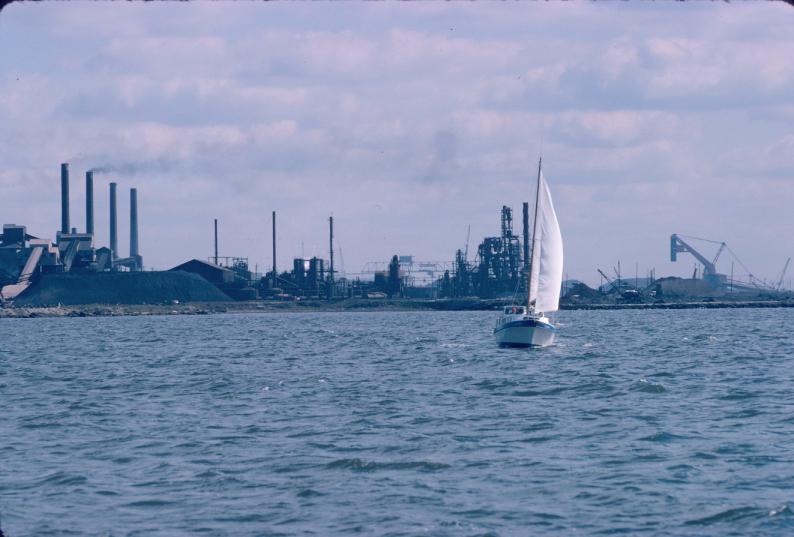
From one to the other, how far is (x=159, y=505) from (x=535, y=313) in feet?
117

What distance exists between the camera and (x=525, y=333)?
4912 cm

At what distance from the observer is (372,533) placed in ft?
48.6

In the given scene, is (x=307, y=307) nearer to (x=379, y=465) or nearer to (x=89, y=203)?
(x=89, y=203)

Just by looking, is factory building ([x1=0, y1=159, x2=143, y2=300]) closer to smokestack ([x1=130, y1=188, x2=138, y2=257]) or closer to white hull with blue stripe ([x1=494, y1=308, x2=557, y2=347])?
smokestack ([x1=130, y1=188, x2=138, y2=257])

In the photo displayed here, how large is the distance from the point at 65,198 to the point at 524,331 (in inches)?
4469

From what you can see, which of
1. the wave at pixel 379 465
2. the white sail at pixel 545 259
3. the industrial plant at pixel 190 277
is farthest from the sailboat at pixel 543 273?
the industrial plant at pixel 190 277

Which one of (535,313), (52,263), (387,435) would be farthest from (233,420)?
(52,263)

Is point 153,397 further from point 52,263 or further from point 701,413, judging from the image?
point 52,263

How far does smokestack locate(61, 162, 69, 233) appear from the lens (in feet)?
486

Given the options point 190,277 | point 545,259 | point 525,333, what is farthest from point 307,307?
point 525,333

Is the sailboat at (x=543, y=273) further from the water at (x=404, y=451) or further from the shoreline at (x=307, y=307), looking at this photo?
the shoreline at (x=307, y=307)

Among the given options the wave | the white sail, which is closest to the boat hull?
the white sail

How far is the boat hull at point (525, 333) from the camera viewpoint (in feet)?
161

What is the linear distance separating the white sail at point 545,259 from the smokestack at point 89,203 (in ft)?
347
